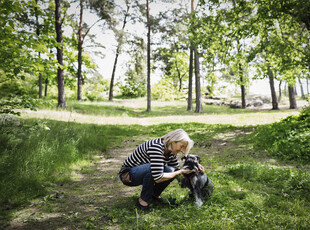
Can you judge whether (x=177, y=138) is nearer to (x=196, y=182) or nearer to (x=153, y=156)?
(x=153, y=156)

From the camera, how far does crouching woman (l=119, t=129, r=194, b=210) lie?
336 cm

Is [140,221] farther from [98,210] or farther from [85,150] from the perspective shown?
[85,150]

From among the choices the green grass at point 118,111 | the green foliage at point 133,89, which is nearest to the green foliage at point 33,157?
the green grass at point 118,111

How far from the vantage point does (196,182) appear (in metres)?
3.63

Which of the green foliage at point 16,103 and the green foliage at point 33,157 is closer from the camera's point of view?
the green foliage at point 33,157

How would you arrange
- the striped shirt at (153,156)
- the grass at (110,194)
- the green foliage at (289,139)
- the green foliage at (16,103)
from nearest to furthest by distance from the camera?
the grass at (110,194) < the striped shirt at (153,156) < the green foliage at (16,103) < the green foliage at (289,139)

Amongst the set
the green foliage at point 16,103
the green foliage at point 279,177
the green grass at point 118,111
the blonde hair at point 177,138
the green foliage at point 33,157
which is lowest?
the green foliage at point 279,177

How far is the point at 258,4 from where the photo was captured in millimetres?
9461

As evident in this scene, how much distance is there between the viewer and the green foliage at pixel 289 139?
581cm

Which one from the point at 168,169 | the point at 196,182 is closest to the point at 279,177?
the point at 196,182

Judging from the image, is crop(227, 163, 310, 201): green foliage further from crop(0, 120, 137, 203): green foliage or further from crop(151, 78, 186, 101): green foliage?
crop(151, 78, 186, 101): green foliage

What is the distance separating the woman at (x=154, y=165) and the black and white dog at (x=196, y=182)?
0.43ft

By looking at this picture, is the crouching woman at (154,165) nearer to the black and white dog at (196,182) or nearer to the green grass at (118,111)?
the black and white dog at (196,182)

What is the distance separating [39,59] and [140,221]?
4370 mm
